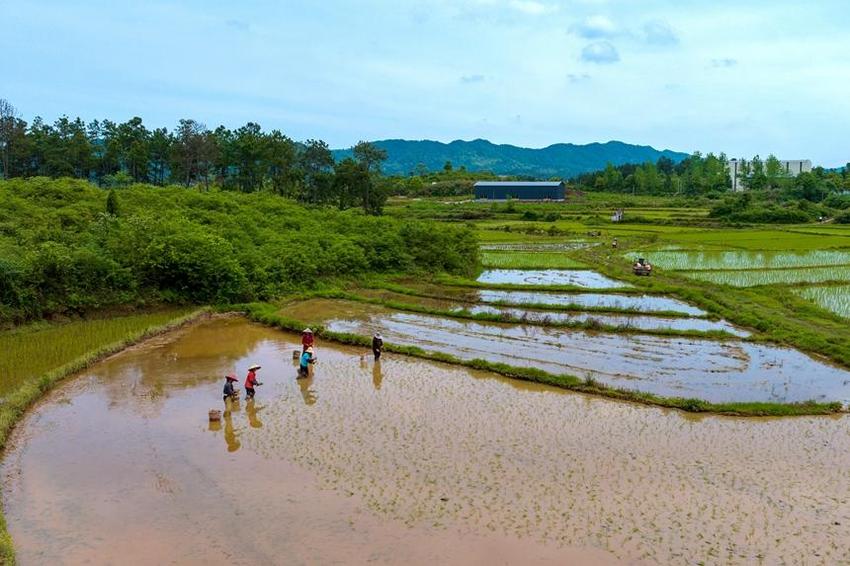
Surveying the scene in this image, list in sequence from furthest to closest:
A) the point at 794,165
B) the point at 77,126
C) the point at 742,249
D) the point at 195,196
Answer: the point at 794,165 → the point at 77,126 → the point at 742,249 → the point at 195,196

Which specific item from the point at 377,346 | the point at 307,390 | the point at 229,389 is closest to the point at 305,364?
the point at 307,390

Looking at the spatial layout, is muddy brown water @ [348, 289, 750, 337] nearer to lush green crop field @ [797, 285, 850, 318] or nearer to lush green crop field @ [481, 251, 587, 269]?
lush green crop field @ [797, 285, 850, 318]

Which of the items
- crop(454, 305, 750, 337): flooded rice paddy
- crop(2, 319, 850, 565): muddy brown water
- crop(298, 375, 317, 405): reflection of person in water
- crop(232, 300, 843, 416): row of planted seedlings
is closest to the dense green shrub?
crop(232, 300, 843, 416): row of planted seedlings

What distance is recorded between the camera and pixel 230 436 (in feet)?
36.1

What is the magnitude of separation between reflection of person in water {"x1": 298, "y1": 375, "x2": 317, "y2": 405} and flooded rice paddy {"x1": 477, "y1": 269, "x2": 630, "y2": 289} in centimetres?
1352

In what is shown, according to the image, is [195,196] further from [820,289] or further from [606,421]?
[820,289]

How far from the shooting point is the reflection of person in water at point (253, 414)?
1155 cm

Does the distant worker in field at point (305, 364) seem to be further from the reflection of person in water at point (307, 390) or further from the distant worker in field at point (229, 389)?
A: the distant worker in field at point (229, 389)

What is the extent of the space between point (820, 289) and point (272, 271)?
20.5m

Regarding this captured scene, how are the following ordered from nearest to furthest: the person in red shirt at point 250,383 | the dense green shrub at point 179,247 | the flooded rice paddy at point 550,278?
the person in red shirt at point 250,383 < the dense green shrub at point 179,247 < the flooded rice paddy at point 550,278

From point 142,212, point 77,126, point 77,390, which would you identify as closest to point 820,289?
point 77,390

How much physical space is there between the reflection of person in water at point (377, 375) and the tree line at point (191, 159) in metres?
33.4

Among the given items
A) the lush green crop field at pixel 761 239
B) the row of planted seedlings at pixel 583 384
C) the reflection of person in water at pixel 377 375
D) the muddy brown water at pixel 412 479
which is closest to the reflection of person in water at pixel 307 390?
the muddy brown water at pixel 412 479

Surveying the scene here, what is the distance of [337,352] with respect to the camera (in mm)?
16500
